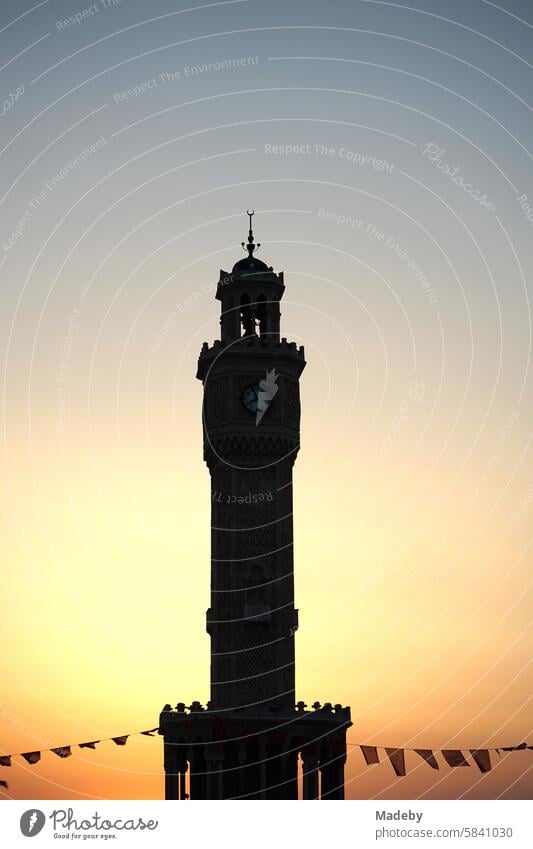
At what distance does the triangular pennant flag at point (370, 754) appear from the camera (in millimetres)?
89750

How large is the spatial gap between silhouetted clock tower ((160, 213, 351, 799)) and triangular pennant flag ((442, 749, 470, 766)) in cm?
1724

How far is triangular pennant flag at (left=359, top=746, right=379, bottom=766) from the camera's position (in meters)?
89.8

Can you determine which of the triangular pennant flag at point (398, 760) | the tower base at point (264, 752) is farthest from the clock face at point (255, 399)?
the triangular pennant flag at point (398, 760)

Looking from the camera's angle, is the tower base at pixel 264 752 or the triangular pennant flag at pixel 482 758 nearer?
the triangular pennant flag at pixel 482 758

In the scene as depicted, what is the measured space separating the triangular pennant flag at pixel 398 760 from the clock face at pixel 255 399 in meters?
28.7

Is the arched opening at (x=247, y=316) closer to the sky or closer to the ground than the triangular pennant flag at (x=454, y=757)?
closer to the sky

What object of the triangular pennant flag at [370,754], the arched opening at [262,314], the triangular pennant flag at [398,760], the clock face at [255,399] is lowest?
the triangular pennant flag at [398,760]

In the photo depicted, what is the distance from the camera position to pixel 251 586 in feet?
355

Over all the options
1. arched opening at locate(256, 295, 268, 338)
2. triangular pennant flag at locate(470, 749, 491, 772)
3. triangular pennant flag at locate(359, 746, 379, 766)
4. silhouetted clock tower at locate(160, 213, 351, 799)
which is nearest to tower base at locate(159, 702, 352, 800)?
silhouetted clock tower at locate(160, 213, 351, 799)

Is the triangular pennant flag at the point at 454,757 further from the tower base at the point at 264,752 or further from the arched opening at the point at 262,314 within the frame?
the arched opening at the point at 262,314

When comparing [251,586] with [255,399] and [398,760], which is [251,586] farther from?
[398,760]

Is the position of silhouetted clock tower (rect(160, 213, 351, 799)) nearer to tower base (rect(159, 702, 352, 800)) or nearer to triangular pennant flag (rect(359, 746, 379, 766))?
tower base (rect(159, 702, 352, 800))
